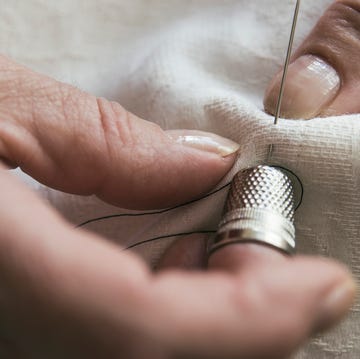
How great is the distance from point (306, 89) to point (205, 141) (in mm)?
120

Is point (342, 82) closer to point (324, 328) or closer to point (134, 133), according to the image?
point (134, 133)

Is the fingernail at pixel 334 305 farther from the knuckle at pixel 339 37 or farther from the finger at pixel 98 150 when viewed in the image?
the knuckle at pixel 339 37

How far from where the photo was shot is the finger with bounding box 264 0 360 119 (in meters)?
0.56

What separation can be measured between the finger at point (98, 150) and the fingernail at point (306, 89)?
73 millimetres

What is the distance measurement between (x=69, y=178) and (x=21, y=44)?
24 centimetres

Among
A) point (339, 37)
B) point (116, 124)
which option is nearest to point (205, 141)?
point (116, 124)

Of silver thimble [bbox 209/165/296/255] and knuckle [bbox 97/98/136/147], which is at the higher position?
knuckle [bbox 97/98/136/147]

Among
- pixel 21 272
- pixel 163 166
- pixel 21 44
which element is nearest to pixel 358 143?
pixel 163 166

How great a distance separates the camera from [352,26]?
24.2 inches

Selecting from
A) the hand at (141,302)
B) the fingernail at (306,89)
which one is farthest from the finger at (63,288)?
the fingernail at (306,89)

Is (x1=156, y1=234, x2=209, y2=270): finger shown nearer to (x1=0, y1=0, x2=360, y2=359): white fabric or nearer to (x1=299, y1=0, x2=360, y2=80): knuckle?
(x1=0, y1=0, x2=360, y2=359): white fabric

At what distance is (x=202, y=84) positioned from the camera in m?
0.61

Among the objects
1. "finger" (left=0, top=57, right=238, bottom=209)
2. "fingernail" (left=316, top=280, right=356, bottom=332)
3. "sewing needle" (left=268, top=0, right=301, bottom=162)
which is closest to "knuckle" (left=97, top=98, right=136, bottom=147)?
"finger" (left=0, top=57, right=238, bottom=209)

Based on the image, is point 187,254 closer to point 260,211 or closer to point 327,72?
point 260,211
